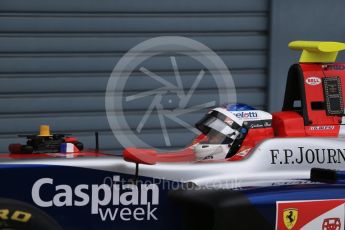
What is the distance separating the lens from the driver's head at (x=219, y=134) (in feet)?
16.8

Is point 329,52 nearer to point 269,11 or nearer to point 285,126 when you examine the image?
point 285,126

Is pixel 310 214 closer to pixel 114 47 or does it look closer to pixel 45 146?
pixel 45 146

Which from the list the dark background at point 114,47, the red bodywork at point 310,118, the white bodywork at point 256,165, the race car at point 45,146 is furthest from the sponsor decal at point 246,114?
the dark background at point 114,47

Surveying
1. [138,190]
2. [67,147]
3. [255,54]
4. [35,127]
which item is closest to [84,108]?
[35,127]

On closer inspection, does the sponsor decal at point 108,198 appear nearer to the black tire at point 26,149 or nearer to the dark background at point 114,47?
the black tire at point 26,149

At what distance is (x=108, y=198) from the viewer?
4.58 m

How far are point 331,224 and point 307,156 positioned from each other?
49 centimetres

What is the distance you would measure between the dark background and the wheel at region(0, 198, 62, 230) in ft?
11.5

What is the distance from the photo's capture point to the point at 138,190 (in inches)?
182

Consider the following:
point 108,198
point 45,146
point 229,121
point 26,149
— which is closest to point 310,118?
point 229,121

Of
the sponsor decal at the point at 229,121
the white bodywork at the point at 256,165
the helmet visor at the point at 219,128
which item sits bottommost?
the white bodywork at the point at 256,165

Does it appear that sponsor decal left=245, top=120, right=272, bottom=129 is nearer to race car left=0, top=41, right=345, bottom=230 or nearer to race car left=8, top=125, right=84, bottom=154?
race car left=0, top=41, right=345, bottom=230

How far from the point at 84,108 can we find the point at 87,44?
628 mm

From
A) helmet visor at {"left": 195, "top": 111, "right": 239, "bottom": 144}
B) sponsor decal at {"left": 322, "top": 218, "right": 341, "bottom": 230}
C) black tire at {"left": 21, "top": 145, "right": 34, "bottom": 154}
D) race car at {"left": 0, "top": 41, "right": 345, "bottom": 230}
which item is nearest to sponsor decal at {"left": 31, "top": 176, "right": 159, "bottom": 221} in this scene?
race car at {"left": 0, "top": 41, "right": 345, "bottom": 230}
